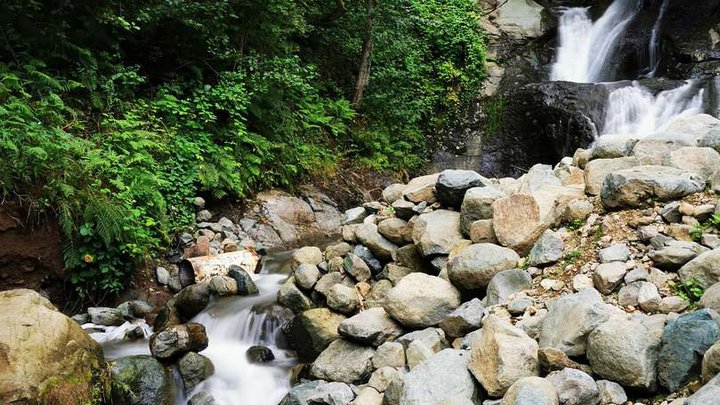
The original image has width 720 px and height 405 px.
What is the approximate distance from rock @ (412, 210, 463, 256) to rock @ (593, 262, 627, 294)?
71.0 inches

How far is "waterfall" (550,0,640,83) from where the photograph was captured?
48.3ft

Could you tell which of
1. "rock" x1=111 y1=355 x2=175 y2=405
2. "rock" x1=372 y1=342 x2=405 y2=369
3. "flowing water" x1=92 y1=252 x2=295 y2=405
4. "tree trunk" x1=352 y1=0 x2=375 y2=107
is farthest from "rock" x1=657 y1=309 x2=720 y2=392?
"tree trunk" x1=352 y1=0 x2=375 y2=107

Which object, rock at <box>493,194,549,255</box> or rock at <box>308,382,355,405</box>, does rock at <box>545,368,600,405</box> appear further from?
rock at <box>493,194,549,255</box>

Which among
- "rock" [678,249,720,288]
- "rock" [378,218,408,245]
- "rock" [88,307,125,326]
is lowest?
"rock" [88,307,125,326]

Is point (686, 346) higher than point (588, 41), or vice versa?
point (588, 41)

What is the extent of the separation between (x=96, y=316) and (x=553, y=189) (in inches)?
213

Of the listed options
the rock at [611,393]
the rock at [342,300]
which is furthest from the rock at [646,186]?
the rock at [342,300]

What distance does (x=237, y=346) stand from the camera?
19.5 feet

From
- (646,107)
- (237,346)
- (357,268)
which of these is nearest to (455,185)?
(357,268)

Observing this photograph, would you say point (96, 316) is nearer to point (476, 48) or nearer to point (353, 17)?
point (353, 17)

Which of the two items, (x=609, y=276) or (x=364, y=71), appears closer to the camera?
(x=609, y=276)

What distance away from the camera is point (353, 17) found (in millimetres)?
11648

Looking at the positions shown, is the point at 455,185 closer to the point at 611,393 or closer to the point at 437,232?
the point at 437,232

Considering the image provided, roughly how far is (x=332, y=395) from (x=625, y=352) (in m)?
2.36
